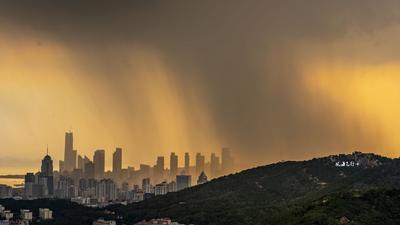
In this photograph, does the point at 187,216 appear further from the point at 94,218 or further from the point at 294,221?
the point at 294,221

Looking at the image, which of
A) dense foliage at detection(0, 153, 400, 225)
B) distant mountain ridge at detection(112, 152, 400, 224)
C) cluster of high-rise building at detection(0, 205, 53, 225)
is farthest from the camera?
cluster of high-rise building at detection(0, 205, 53, 225)

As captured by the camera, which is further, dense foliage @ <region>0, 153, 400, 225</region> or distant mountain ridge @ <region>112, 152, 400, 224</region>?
distant mountain ridge @ <region>112, 152, 400, 224</region>

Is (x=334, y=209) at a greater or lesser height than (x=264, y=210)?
lesser

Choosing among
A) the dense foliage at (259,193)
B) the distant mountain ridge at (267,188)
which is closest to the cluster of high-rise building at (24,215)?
the dense foliage at (259,193)

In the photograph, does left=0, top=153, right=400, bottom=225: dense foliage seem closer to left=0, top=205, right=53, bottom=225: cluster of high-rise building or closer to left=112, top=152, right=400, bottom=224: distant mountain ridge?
left=112, top=152, right=400, bottom=224: distant mountain ridge

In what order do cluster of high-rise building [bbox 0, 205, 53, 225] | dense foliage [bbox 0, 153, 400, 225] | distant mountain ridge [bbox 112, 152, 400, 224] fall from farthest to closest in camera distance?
cluster of high-rise building [bbox 0, 205, 53, 225] → distant mountain ridge [bbox 112, 152, 400, 224] → dense foliage [bbox 0, 153, 400, 225]

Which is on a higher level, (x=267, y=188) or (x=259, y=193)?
(x=267, y=188)

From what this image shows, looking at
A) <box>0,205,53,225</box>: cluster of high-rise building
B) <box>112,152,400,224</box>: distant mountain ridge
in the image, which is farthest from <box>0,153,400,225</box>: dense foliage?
<box>0,205,53,225</box>: cluster of high-rise building

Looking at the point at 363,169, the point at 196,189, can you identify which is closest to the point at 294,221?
the point at 363,169

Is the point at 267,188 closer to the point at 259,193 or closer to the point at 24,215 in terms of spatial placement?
the point at 259,193

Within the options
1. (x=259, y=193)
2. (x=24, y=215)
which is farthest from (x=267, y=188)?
(x=24, y=215)

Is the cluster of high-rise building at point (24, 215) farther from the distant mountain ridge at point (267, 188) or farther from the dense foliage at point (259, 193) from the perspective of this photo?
the distant mountain ridge at point (267, 188)
